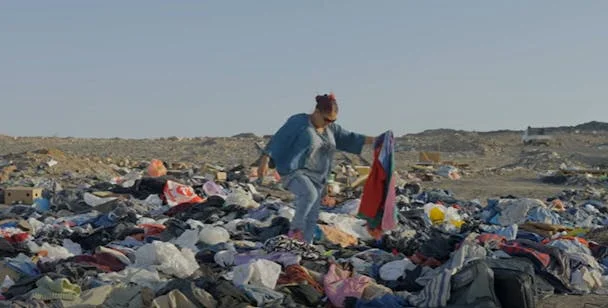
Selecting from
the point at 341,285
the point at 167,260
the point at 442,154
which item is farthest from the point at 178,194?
the point at 442,154

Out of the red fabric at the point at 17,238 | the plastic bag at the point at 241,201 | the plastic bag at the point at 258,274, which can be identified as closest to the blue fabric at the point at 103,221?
the red fabric at the point at 17,238

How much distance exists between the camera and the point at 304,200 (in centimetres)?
652

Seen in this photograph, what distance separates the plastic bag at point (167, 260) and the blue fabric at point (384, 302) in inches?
58.4

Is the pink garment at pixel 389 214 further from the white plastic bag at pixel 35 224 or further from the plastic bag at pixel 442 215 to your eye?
the white plastic bag at pixel 35 224

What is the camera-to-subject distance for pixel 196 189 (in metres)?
11.7

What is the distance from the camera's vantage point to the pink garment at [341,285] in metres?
5.07

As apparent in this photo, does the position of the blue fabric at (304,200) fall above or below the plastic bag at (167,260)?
above

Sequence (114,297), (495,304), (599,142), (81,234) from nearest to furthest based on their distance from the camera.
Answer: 1. (495,304)
2. (114,297)
3. (81,234)
4. (599,142)

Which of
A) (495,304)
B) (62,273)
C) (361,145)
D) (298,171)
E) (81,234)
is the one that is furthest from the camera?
(81,234)

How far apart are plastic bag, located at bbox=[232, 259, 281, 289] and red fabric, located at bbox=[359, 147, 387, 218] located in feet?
5.07

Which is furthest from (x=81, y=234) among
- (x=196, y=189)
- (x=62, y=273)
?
(x=196, y=189)

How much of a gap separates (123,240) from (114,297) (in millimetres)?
2430

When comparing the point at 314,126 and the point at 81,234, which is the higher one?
the point at 314,126

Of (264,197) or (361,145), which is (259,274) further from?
(264,197)
